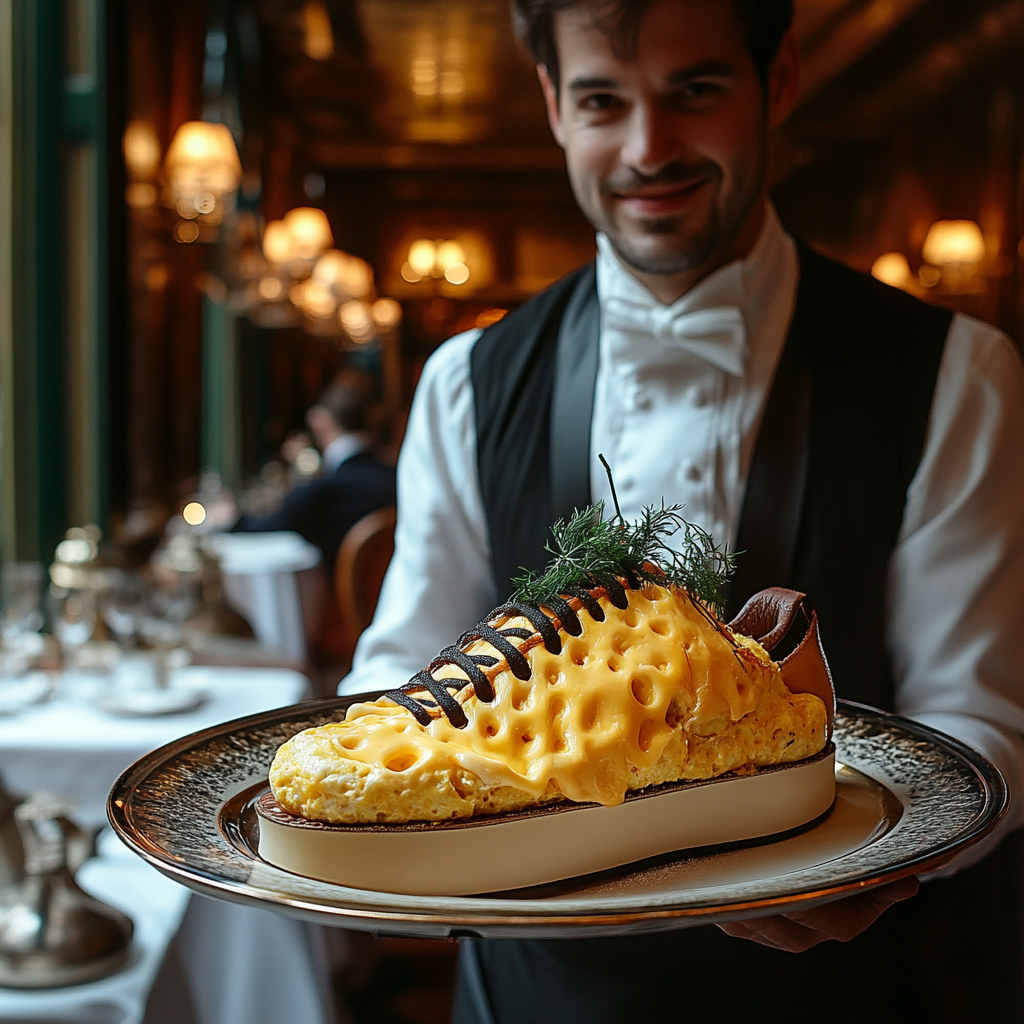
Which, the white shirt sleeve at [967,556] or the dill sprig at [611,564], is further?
the white shirt sleeve at [967,556]

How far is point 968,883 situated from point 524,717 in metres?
1.19

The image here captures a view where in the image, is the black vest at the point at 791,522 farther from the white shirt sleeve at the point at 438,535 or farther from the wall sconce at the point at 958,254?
the wall sconce at the point at 958,254

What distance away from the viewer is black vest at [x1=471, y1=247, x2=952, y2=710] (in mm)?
1334

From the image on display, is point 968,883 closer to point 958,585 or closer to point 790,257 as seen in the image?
point 958,585

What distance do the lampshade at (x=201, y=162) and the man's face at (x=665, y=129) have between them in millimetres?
4478

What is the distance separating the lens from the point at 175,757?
0.86 m

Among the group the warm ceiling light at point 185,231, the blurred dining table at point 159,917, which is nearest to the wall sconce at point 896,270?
the warm ceiling light at point 185,231

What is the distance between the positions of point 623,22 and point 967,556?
69cm

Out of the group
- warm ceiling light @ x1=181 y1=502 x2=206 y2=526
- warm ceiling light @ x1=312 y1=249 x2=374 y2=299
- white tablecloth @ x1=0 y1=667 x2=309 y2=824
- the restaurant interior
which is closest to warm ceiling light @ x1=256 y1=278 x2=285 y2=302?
the restaurant interior

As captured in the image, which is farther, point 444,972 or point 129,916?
point 444,972

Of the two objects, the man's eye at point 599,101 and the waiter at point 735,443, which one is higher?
the man's eye at point 599,101

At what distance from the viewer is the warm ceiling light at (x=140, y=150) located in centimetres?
521

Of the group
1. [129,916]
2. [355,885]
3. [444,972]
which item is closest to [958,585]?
[355,885]

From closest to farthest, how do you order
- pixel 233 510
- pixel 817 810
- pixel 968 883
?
pixel 817 810 → pixel 968 883 → pixel 233 510
